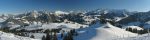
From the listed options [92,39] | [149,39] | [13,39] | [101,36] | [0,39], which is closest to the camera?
[149,39]

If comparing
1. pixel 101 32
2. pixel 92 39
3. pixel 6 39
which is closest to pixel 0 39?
pixel 6 39

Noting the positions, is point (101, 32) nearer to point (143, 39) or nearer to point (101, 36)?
point (101, 36)

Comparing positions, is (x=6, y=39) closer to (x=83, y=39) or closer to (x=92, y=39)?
(x=92, y=39)

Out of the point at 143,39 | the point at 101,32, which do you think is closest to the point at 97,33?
the point at 101,32

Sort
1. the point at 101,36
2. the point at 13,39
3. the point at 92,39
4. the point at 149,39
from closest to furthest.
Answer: the point at 149,39 < the point at 13,39 < the point at 92,39 < the point at 101,36

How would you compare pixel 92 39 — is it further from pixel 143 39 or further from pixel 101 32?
pixel 143 39

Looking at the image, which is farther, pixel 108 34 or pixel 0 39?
pixel 108 34

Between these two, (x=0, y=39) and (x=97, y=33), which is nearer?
(x=0, y=39)

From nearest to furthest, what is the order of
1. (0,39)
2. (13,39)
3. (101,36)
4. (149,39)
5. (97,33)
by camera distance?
(149,39) → (0,39) → (13,39) → (101,36) → (97,33)
